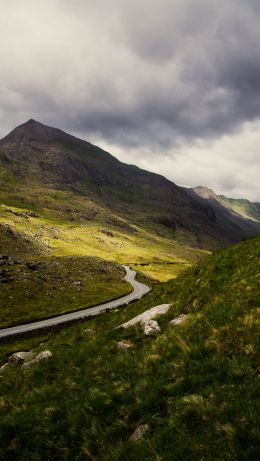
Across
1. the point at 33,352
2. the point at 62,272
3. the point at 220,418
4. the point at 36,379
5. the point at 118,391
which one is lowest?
the point at 62,272

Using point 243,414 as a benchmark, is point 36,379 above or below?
below

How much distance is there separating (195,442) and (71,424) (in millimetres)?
5115

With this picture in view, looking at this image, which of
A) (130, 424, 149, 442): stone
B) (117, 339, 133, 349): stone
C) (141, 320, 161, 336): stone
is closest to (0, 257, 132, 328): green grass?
(141, 320, 161, 336): stone

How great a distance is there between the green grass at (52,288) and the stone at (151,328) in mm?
65441

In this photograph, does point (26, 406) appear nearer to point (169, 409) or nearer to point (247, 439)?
point (169, 409)

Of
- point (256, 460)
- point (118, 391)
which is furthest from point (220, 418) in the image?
point (118, 391)

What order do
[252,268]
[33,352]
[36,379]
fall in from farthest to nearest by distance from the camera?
[33,352], [252,268], [36,379]

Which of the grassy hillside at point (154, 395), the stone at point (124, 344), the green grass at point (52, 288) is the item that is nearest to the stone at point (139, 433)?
the grassy hillside at point (154, 395)

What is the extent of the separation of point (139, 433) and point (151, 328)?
905 cm

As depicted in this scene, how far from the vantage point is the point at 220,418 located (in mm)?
9125

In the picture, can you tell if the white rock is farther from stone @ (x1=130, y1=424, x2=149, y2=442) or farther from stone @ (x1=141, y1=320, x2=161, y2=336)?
stone @ (x1=130, y1=424, x2=149, y2=442)

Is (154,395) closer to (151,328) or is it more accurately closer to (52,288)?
(151,328)

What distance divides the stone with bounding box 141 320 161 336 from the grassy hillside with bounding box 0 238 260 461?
449 millimetres

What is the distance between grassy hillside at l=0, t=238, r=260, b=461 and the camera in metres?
9.07
